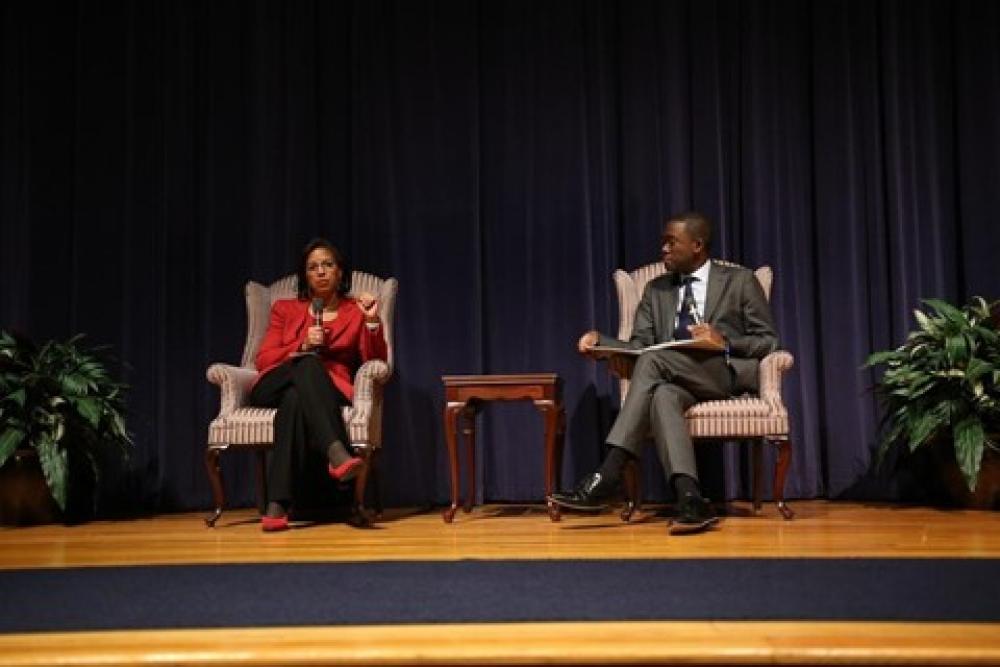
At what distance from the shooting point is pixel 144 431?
5203 mm

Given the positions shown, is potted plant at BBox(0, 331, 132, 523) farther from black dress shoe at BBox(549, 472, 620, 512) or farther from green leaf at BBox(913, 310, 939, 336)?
green leaf at BBox(913, 310, 939, 336)

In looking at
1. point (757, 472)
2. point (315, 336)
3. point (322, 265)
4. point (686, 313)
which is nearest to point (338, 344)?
point (315, 336)

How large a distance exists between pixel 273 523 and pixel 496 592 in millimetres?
1758

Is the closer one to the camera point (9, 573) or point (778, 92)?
point (9, 573)

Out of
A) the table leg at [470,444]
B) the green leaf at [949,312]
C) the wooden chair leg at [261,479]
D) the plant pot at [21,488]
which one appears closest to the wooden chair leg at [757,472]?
the green leaf at [949,312]

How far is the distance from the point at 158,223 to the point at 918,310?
3614 mm

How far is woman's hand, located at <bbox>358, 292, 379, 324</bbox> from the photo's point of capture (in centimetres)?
416

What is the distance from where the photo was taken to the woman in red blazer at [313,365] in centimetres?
399

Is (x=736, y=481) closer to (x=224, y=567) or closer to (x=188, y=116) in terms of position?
(x=224, y=567)

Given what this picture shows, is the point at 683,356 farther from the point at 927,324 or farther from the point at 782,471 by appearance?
the point at 927,324

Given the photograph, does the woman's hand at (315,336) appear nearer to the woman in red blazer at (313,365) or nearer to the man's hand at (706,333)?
the woman in red blazer at (313,365)

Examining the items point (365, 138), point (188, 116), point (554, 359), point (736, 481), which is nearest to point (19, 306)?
point (188, 116)

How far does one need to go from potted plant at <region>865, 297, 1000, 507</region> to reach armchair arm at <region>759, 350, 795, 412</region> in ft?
1.87

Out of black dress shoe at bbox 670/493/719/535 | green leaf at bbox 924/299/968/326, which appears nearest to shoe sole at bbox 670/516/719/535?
black dress shoe at bbox 670/493/719/535
